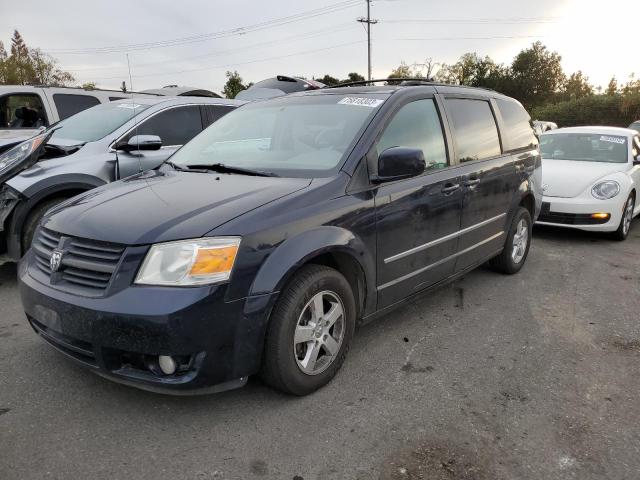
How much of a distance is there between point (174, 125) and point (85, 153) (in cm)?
115

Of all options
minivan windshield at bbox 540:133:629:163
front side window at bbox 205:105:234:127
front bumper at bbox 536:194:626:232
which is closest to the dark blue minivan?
front side window at bbox 205:105:234:127

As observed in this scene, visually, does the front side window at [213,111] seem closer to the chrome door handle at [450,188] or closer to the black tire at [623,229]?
the chrome door handle at [450,188]

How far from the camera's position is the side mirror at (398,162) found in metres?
2.93

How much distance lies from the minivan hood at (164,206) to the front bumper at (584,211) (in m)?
4.88

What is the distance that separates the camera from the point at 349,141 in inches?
122

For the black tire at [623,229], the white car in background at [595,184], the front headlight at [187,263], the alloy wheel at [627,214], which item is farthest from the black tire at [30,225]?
the alloy wheel at [627,214]

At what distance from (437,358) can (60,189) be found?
12.0 ft

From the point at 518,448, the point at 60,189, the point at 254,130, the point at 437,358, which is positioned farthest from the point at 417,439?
the point at 60,189

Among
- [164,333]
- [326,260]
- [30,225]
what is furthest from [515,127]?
[30,225]

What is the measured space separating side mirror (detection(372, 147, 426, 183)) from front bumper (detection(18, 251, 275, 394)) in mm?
1076

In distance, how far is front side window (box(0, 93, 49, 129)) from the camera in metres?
7.29

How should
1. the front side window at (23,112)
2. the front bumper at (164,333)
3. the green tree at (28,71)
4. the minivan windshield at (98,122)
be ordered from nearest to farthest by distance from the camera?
the front bumper at (164,333) < the minivan windshield at (98,122) < the front side window at (23,112) < the green tree at (28,71)

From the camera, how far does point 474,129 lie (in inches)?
163

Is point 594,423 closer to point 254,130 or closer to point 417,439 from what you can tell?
point 417,439
